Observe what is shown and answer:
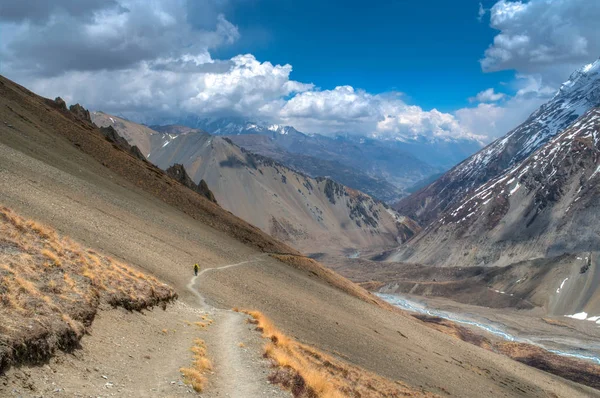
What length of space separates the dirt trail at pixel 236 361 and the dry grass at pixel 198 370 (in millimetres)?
345

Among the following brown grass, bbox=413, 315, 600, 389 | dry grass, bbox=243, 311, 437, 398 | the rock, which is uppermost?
the rock

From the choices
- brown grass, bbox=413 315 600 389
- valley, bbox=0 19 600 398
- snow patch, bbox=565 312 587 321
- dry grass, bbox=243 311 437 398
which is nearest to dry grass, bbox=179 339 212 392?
valley, bbox=0 19 600 398

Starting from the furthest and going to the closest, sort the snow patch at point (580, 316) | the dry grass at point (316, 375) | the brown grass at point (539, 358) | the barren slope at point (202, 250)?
the snow patch at point (580, 316) < the brown grass at point (539, 358) < the barren slope at point (202, 250) < the dry grass at point (316, 375)

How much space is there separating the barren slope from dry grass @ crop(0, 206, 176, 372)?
945 cm

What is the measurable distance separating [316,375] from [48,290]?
1168cm

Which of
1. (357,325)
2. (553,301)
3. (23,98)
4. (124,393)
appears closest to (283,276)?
(357,325)

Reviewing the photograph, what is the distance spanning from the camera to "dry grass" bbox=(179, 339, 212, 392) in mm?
13942

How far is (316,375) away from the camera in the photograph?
18984 mm

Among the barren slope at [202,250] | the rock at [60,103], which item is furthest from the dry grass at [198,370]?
the rock at [60,103]

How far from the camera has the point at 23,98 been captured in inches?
2798

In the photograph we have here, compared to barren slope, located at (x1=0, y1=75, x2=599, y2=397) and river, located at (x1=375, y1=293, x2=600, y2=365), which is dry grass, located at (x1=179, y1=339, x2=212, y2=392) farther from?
river, located at (x1=375, y1=293, x2=600, y2=365)

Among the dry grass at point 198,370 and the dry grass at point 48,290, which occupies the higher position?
the dry grass at point 48,290

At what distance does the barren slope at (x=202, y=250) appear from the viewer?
115 ft

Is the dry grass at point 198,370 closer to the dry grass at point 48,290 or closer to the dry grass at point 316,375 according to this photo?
the dry grass at point 316,375
